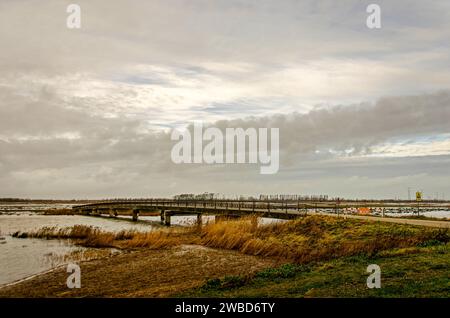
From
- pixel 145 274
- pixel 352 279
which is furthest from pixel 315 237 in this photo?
pixel 352 279

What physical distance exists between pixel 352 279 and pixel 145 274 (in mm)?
9481

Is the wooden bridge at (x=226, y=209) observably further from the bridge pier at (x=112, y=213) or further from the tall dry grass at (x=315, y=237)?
the tall dry grass at (x=315, y=237)

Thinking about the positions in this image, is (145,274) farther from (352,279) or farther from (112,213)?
(112,213)

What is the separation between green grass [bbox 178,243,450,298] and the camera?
34.0ft

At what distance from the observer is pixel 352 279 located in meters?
12.1

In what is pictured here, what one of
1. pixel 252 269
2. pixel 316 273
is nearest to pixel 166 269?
pixel 252 269

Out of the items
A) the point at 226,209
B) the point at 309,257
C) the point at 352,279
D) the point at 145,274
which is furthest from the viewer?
the point at 226,209

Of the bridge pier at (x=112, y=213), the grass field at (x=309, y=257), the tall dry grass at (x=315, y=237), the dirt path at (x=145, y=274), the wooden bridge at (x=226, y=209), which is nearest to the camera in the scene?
the grass field at (x=309, y=257)

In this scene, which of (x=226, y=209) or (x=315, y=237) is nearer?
(x=315, y=237)

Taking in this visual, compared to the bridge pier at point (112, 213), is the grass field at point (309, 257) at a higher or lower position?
higher

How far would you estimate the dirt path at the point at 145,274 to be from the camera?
14.6 metres

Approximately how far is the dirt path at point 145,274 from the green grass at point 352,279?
7.34ft

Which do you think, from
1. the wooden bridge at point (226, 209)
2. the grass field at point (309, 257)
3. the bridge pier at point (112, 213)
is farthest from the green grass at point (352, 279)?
the bridge pier at point (112, 213)
